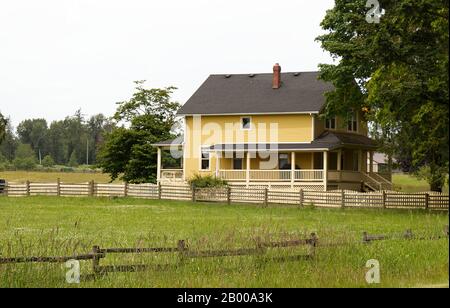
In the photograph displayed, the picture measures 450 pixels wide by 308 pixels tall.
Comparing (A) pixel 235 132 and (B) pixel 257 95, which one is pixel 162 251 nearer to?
(A) pixel 235 132

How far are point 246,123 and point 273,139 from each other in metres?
2.39

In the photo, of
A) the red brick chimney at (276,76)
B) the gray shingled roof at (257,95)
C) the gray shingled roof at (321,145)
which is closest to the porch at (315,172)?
the gray shingled roof at (321,145)

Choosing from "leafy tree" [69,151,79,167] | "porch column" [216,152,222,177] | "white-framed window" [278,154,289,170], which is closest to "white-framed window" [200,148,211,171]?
"porch column" [216,152,222,177]

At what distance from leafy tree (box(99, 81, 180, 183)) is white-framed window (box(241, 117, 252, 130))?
42.5 ft

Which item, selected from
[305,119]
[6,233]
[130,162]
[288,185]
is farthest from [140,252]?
[130,162]

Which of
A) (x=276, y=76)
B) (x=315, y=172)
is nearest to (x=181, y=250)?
(x=315, y=172)

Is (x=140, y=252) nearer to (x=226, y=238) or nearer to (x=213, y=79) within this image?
(x=226, y=238)

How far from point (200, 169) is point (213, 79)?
8493mm

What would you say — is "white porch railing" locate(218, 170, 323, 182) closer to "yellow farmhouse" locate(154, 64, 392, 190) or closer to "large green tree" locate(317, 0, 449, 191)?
"yellow farmhouse" locate(154, 64, 392, 190)

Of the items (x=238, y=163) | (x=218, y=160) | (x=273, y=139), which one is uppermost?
(x=273, y=139)

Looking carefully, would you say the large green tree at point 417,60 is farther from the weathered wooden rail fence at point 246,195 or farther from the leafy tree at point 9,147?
the leafy tree at point 9,147

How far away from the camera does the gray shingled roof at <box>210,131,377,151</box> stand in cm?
4884

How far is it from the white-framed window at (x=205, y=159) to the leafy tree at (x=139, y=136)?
9.99m

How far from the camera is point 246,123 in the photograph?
174ft
